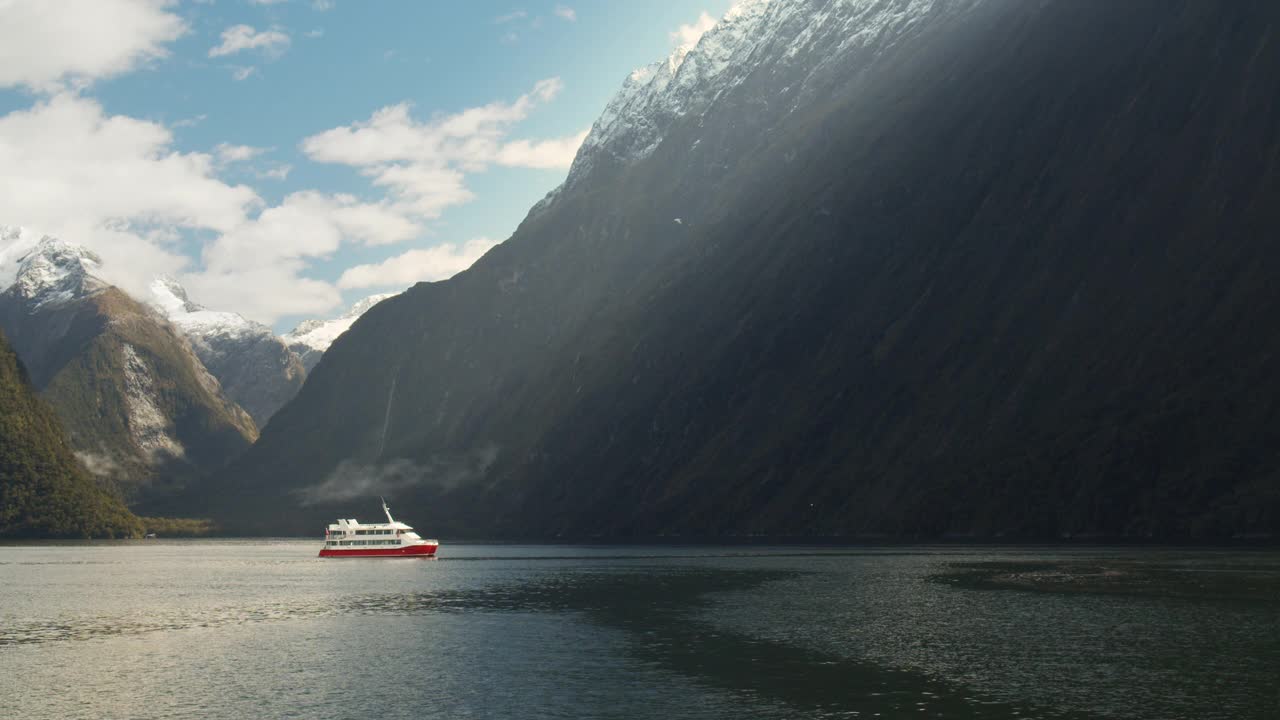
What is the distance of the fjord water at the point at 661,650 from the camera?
63469 millimetres

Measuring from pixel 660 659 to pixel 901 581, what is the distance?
233 feet

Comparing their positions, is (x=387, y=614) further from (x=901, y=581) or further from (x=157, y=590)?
(x=901, y=581)

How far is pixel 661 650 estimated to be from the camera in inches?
3351

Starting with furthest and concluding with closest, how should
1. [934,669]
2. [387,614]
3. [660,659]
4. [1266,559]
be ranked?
1. [1266,559]
2. [387,614]
3. [660,659]
4. [934,669]

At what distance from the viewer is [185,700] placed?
217 ft

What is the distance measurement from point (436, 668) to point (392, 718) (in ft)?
→ 56.8

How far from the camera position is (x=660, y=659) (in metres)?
80.4

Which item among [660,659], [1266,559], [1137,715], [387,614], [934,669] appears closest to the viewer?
[1137,715]

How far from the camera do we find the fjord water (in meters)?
63.5

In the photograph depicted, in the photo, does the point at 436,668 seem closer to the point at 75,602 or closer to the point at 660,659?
the point at 660,659

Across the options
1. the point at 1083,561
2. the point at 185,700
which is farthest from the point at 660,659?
the point at 1083,561

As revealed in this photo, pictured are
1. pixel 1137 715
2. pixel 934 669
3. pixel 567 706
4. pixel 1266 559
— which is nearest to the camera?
pixel 1137 715

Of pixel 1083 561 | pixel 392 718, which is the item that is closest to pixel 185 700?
pixel 392 718

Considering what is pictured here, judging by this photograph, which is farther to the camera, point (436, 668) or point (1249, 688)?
point (436, 668)
